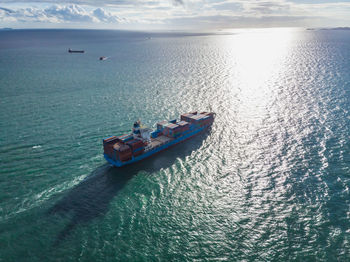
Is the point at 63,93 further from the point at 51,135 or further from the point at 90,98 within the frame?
the point at 51,135

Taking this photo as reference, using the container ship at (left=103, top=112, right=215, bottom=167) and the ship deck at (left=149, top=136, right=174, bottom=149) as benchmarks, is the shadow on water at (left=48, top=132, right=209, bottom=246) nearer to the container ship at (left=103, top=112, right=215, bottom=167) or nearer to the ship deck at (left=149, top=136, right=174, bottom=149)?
the container ship at (left=103, top=112, right=215, bottom=167)

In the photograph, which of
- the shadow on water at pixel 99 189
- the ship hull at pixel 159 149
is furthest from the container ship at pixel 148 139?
the shadow on water at pixel 99 189

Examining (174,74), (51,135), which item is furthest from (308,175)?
(174,74)

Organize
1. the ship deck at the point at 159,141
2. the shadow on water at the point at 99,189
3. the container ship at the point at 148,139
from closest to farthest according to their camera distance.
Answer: the shadow on water at the point at 99,189
the container ship at the point at 148,139
the ship deck at the point at 159,141

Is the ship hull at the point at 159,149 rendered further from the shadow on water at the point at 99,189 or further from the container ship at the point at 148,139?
the shadow on water at the point at 99,189

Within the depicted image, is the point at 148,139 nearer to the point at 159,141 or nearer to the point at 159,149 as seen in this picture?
the point at 159,141

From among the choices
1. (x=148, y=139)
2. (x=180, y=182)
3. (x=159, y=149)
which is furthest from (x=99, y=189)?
(x=159, y=149)
